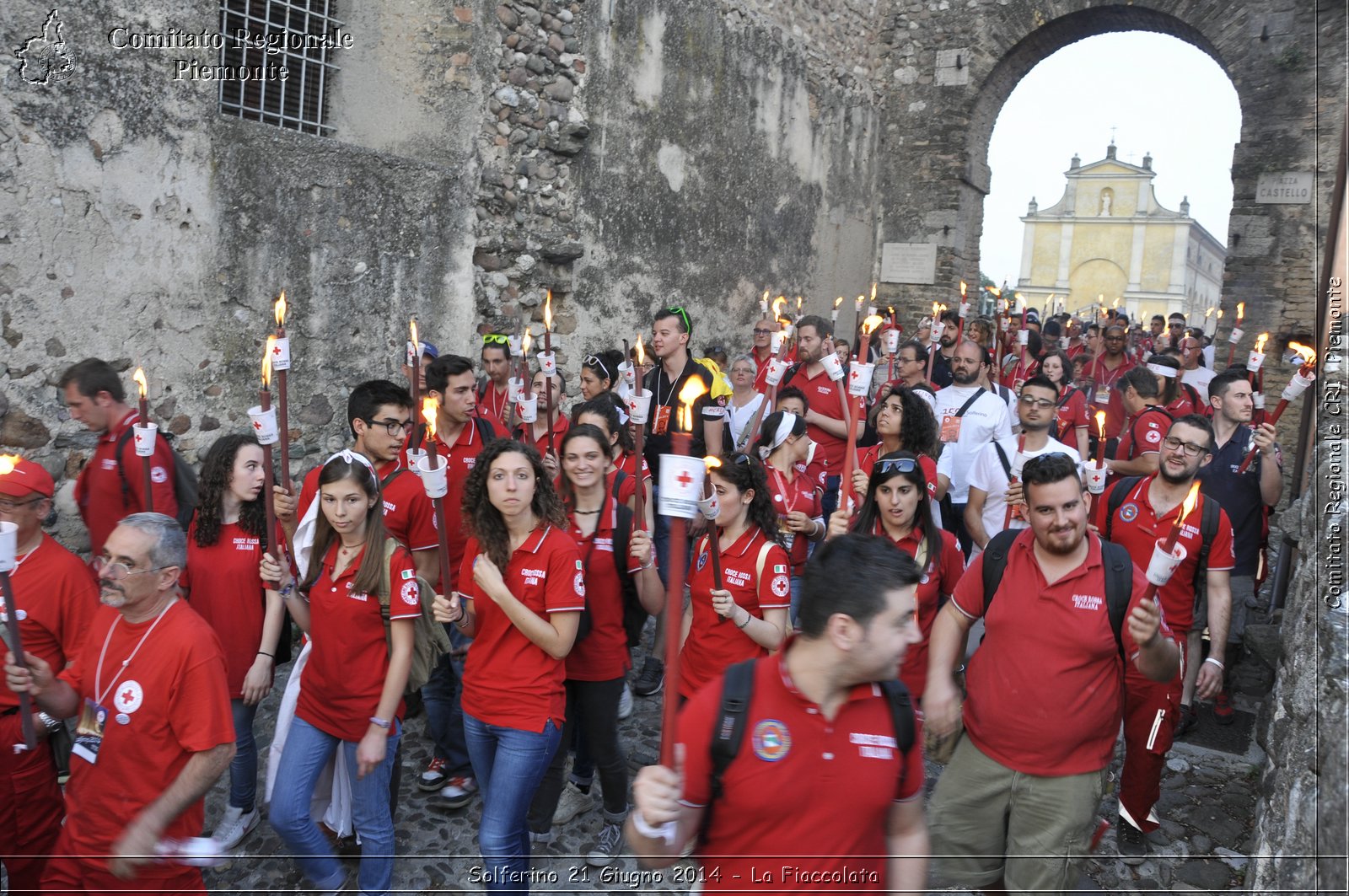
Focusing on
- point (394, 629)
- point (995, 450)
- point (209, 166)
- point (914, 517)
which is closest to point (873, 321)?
point (914, 517)

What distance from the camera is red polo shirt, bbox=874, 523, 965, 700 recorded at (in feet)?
14.3

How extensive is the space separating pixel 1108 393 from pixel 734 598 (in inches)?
170

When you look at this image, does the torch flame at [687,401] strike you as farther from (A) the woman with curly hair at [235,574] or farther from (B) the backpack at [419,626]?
(A) the woman with curly hair at [235,574]

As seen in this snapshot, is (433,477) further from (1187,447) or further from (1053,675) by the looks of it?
(1187,447)

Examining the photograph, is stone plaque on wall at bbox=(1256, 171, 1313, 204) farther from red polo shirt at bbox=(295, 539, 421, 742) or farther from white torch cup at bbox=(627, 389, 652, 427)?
red polo shirt at bbox=(295, 539, 421, 742)

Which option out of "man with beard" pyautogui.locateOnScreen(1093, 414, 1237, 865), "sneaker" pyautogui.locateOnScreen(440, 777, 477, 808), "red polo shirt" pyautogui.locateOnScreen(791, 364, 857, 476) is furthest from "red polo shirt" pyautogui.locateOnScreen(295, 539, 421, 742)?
"red polo shirt" pyautogui.locateOnScreen(791, 364, 857, 476)

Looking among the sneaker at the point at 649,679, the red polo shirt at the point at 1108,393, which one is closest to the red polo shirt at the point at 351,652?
the sneaker at the point at 649,679

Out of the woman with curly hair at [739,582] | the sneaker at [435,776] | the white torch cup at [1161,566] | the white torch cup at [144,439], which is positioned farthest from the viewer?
the sneaker at [435,776]

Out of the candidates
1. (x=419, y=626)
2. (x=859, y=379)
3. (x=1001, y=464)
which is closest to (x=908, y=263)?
(x=1001, y=464)

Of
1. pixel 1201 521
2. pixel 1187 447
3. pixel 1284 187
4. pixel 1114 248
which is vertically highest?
pixel 1114 248

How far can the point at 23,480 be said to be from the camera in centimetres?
348

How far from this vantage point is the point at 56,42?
5.34m

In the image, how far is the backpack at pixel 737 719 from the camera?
2352mm

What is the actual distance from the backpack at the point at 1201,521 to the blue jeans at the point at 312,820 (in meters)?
3.52
